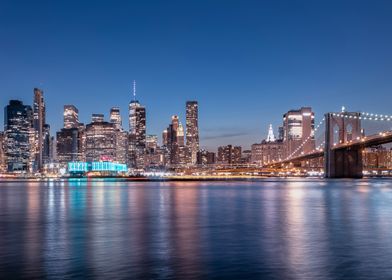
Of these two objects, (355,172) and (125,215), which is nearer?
(125,215)

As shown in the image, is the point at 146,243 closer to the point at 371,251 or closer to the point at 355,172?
the point at 371,251

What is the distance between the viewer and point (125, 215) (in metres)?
31.7

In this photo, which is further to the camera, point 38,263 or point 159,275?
point 38,263

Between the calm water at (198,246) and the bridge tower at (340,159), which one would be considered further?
the bridge tower at (340,159)

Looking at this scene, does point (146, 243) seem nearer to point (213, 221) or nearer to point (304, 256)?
point (304, 256)

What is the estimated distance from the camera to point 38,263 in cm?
Answer: 1534

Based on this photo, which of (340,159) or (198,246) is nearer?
(198,246)

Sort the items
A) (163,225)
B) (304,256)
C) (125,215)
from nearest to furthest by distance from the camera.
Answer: (304,256), (163,225), (125,215)

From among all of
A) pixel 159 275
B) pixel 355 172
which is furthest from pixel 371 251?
pixel 355 172

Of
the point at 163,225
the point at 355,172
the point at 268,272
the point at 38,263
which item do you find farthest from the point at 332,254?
the point at 355,172

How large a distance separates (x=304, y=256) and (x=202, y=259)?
115 inches

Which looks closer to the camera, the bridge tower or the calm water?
the calm water

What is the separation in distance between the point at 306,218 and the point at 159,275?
16.4 meters

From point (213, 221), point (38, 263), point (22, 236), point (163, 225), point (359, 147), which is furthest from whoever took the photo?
point (359, 147)
